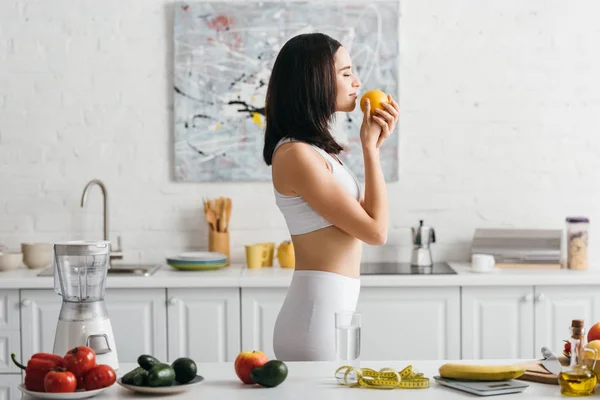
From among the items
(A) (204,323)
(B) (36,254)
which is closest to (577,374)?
(A) (204,323)

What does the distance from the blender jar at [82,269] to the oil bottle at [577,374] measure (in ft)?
4.06

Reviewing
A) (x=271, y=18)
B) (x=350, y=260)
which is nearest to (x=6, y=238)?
(x=271, y=18)

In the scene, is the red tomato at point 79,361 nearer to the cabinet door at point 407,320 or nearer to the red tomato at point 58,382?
the red tomato at point 58,382

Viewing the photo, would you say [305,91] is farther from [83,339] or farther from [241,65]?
[241,65]

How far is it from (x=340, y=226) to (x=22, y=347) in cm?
197

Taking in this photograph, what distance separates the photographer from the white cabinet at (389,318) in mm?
3721

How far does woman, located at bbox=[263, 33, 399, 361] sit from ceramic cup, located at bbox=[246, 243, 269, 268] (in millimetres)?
1489

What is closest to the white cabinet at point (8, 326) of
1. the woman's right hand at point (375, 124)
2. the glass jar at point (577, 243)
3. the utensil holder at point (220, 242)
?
the utensil holder at point (220, 242)

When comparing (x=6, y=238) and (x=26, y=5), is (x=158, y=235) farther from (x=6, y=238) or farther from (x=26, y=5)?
(x=26, y=5)

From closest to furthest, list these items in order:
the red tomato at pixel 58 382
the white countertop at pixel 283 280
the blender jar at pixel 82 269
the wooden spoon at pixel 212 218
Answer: the red tomato at pixel 58 382 < the blender jar at pixel 82 269 < the white countertop at pixel 283 280 < the wooden spoon at pixel 212 218

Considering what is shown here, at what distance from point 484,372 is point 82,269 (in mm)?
1136

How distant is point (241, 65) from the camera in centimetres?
419

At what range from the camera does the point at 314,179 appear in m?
2.36

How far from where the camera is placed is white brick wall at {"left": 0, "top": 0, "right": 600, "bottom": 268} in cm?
420
